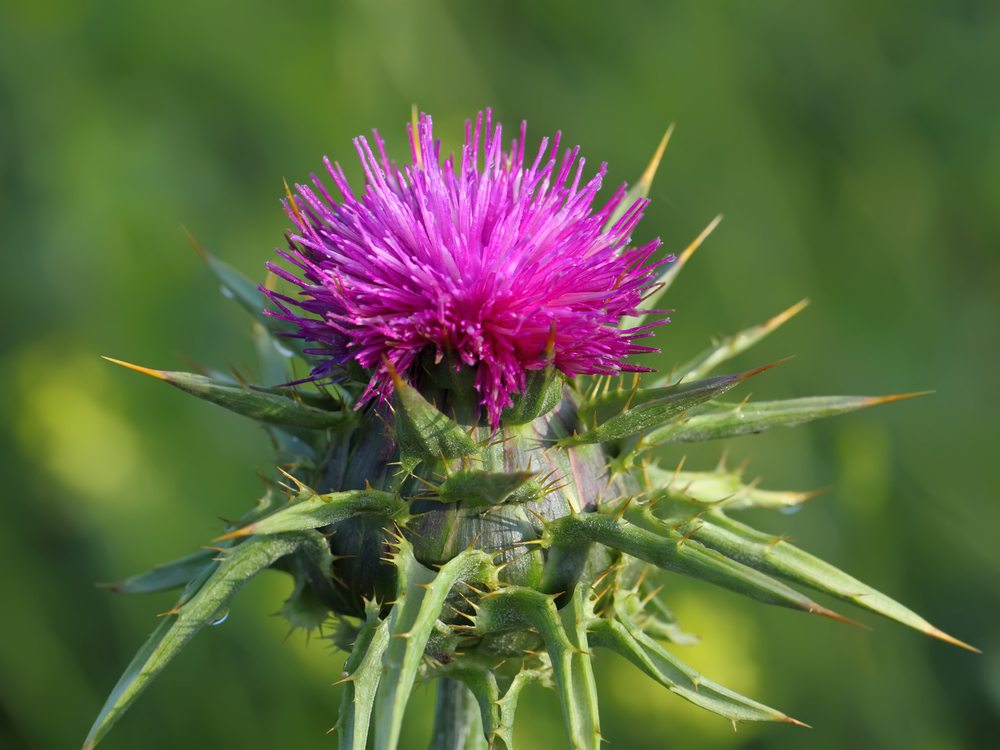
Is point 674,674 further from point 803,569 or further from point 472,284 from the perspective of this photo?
point 472,284

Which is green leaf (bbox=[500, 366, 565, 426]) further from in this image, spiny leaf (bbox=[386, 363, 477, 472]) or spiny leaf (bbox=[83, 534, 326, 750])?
spiny leaf (bbox=[83, 534, 326, 750])

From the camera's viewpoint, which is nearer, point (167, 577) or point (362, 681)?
point (362, 681)

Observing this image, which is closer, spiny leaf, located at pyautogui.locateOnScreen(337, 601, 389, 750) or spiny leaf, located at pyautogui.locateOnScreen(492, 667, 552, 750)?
spiny leaf, located at pyautogui.locateOnScreen(337, 601, 389, 750)

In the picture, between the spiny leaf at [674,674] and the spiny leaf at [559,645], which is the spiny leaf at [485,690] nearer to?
the spiny leaf at [559,645]

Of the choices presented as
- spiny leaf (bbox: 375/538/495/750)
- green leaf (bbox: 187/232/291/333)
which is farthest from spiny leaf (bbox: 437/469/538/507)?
green leaf (bbox: 187/232/291/333)

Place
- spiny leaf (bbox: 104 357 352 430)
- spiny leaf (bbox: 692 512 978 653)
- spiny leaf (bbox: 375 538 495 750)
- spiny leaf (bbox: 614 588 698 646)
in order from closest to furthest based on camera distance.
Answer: spiny leaf (bbox: 375 538 495 750)
spiny leaf (bbox: 692 512 978 653)
spiny leaf (bbox: 104 357 352 430)
spiny leaf (bbox: 614 588 698 646)

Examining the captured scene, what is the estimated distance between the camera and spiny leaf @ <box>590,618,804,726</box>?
90.0 inches

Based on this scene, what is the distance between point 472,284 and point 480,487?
49cm

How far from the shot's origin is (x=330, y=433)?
2875 millimetres

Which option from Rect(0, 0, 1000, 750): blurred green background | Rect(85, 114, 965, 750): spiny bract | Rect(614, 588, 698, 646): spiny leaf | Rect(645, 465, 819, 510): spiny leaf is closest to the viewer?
Rect(85, 114, 965, 750): spiny bract

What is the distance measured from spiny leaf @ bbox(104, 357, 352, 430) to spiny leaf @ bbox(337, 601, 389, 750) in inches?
22.0

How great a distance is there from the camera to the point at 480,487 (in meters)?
2.40

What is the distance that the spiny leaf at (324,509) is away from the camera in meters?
2.30

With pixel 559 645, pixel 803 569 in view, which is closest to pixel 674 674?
pixel 559 645
